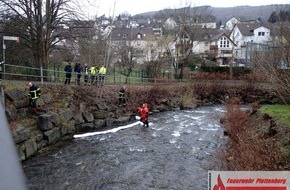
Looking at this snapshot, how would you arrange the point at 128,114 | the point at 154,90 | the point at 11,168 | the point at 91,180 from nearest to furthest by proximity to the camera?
1. the point at 11,168
2. the point at 91,180
3. the point at 128,114
4. the point at 154,90

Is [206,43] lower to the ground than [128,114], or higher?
higher

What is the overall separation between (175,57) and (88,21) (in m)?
21.9

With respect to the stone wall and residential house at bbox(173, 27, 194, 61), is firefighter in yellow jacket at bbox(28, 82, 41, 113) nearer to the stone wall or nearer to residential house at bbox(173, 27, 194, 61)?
the stone wall

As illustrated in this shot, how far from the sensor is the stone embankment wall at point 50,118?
13883 millimetres

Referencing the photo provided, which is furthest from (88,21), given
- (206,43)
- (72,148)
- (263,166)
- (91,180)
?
(206,43)

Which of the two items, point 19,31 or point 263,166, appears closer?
point 263,166

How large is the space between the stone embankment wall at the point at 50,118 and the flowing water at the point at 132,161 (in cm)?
90

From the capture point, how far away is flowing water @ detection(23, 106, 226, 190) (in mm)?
10383

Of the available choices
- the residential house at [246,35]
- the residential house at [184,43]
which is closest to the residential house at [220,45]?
the residential house at [246,35]

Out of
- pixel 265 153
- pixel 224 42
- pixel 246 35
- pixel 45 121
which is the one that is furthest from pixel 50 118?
pixel 246 35

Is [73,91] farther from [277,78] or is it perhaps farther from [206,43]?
[206,43]

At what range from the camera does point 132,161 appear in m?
12.9

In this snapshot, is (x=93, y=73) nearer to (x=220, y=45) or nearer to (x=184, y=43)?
(x=184, y=43)

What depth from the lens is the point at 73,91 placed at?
68.7 ft
